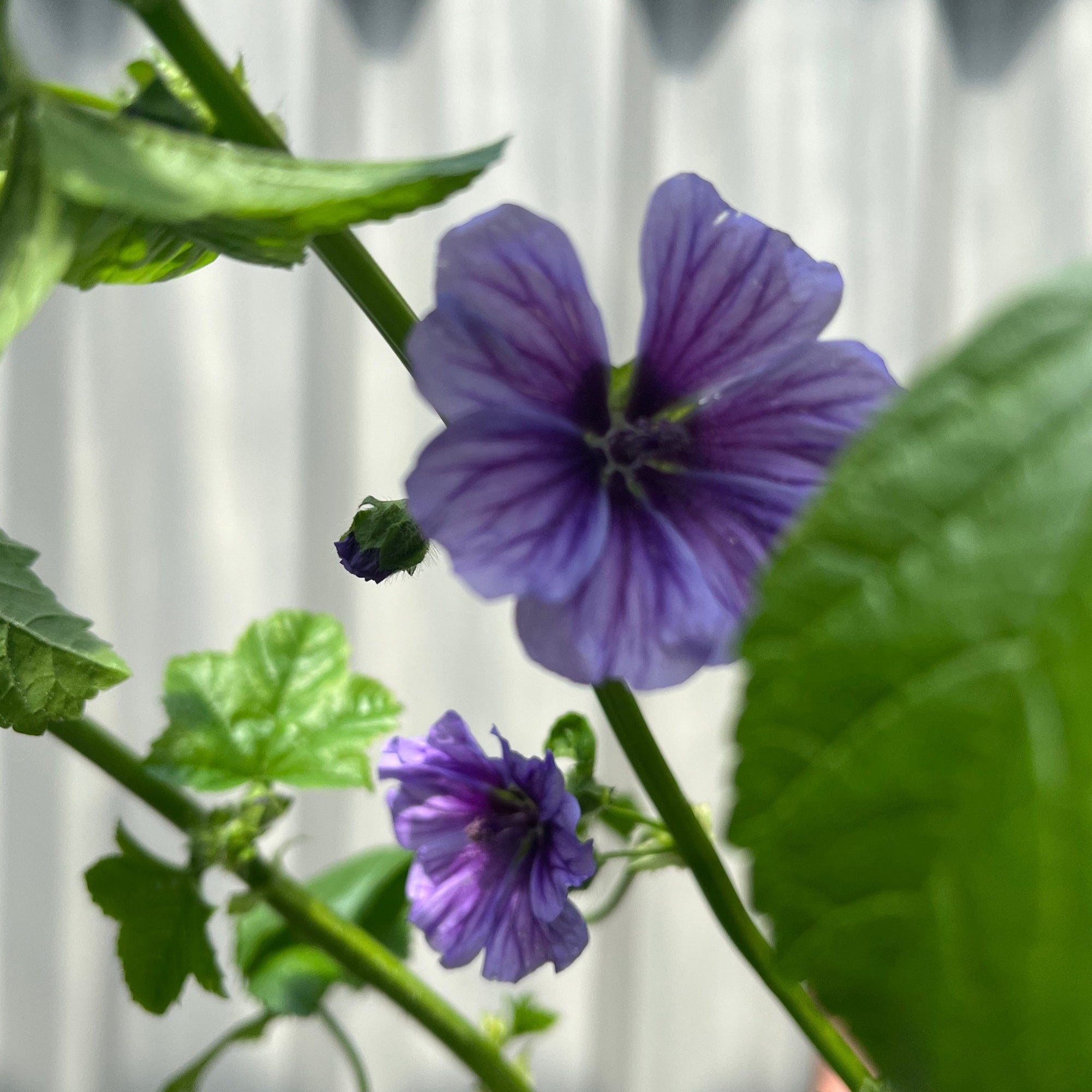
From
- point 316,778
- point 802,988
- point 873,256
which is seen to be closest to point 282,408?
point 873,256

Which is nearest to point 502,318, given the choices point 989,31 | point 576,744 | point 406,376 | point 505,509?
point 505,509

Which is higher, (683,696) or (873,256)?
(873,256)

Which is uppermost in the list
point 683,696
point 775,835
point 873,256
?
point 873,256

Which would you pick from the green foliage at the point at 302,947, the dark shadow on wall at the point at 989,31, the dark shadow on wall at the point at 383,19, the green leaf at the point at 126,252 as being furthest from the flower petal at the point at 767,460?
the dark shadow on wall at the point at 989,31

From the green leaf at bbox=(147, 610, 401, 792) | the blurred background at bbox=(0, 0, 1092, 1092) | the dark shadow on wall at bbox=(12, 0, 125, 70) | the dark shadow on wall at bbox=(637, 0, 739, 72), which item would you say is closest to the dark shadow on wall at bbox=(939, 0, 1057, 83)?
the blurred background at bbox=(0, 0, 1092, 1092)

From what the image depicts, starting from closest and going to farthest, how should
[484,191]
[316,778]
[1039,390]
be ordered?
[1039,390] → [316,778] → [484,191]

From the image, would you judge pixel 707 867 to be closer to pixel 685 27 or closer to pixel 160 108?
pixel 160 108

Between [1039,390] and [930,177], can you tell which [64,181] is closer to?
[1039,390]
